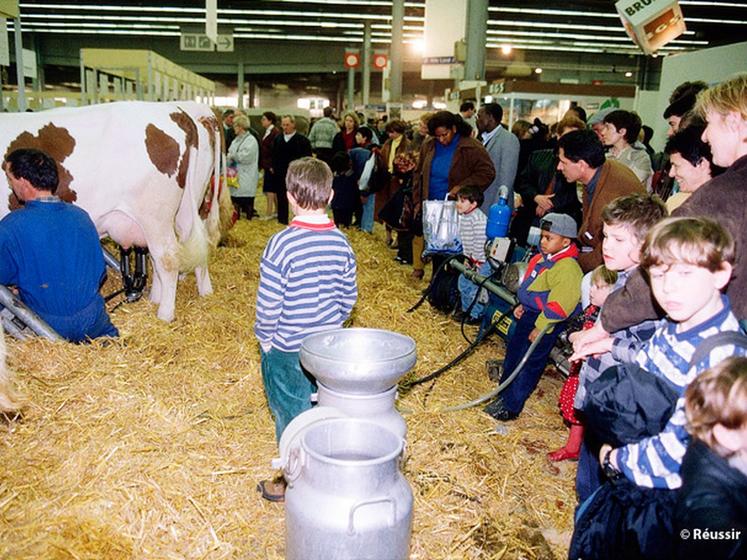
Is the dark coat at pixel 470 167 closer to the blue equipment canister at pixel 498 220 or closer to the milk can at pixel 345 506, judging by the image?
the blue equipment canister at pixel 498 220

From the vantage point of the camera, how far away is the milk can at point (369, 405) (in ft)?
6.94

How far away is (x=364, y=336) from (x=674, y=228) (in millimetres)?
1194

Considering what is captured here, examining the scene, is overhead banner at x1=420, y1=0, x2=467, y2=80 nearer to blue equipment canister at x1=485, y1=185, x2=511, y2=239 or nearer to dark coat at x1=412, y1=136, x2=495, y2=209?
dark coat at x1=412, y1=136, x2=495, y2=209

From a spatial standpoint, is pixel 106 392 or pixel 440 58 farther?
pixel 440 58

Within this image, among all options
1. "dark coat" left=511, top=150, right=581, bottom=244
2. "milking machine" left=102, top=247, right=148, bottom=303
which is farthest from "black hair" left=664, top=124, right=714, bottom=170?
"milking machine" left=102, top=247, right=148, bottom=303

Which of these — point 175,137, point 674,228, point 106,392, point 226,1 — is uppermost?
point 226,1

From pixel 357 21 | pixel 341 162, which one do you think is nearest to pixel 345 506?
pixel 341 162

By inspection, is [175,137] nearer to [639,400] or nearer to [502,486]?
[502,486]

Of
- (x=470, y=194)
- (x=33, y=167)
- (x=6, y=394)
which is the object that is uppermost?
(x=33, y=167)

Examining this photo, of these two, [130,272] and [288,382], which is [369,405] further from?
[130,272]

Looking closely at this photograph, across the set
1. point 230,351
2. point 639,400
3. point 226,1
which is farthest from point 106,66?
point 226,1

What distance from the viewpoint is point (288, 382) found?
2.59m

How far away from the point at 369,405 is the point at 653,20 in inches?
258

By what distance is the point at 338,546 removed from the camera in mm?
1783
